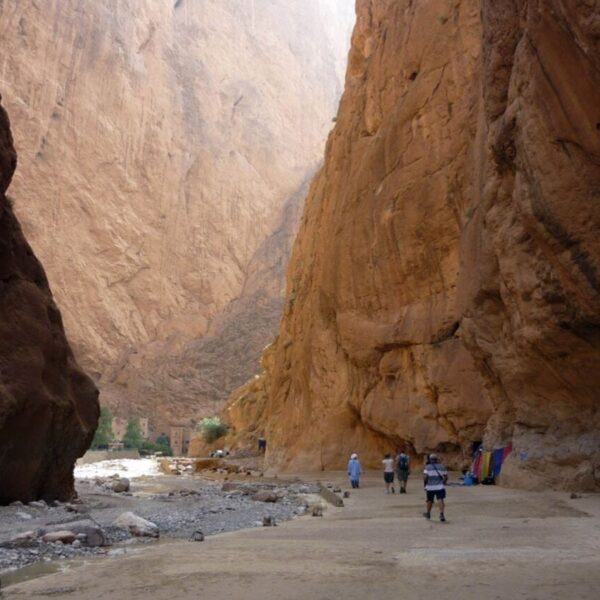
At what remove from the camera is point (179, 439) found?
7575 cm

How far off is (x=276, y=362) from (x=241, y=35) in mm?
82630

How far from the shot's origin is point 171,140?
91.2 metres

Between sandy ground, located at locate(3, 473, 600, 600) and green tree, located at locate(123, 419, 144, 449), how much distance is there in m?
60.9

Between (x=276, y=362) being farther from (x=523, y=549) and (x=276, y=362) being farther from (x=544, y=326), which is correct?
(x=523, y=549)

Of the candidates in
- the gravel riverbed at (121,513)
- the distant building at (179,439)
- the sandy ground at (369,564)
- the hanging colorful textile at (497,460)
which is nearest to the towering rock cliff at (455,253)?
the hanging colorful textile at (497,460)

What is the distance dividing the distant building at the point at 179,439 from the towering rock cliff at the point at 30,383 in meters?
59.2

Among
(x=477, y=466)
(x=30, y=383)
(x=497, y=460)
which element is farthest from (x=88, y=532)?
(x=477, y=466)

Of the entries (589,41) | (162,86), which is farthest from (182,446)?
(589,41)

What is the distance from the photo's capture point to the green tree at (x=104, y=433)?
66500 millimetres

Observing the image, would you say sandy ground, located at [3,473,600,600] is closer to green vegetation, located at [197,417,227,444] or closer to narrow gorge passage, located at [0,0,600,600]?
narrow gorge passage, located at [0,0,600,600]

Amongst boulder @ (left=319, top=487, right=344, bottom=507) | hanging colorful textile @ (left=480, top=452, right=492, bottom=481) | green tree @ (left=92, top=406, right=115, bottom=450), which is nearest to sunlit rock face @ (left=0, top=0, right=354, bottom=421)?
green tree @ (left=92, top=406, right=115, bottom=450)

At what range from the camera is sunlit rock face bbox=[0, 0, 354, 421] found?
258 ft

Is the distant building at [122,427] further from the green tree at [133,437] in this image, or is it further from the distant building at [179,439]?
the green tree at [133,437]

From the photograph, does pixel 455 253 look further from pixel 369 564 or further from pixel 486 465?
pixel 369 564
